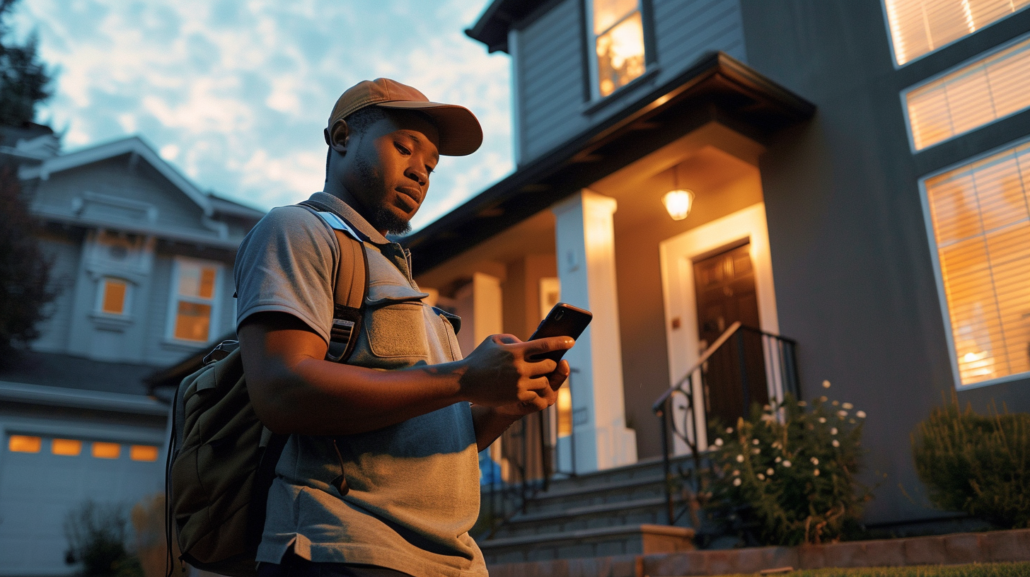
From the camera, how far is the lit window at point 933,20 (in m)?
5.94

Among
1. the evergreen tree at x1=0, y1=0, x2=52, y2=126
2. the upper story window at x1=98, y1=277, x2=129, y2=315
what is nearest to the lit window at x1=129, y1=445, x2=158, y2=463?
the upper story window at x1=98, y1=277, x2=129, y2=315

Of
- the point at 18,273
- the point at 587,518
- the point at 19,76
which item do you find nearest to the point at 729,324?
the point at 587,518

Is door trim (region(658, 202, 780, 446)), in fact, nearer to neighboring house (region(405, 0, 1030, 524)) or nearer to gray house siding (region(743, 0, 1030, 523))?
neighboring house (region(405, 0, 1030, 524))

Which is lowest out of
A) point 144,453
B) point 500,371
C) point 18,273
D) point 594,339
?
point 500,371

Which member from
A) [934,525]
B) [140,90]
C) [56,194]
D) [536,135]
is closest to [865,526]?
[934,525]

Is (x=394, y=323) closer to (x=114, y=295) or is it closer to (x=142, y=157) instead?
(x=114, y=295)

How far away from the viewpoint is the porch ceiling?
6453mm

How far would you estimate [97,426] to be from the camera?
44.9ft

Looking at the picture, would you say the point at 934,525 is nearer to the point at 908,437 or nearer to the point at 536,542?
the point at 908,437

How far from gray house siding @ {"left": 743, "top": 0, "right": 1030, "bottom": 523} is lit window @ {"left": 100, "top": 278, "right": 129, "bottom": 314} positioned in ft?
42.8

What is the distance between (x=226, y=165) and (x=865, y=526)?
68.9m

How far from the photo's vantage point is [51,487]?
13.0 metres

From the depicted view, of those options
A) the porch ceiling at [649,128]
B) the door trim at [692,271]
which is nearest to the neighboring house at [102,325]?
the porch ceiling at [649,128]

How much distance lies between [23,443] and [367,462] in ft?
46.8
